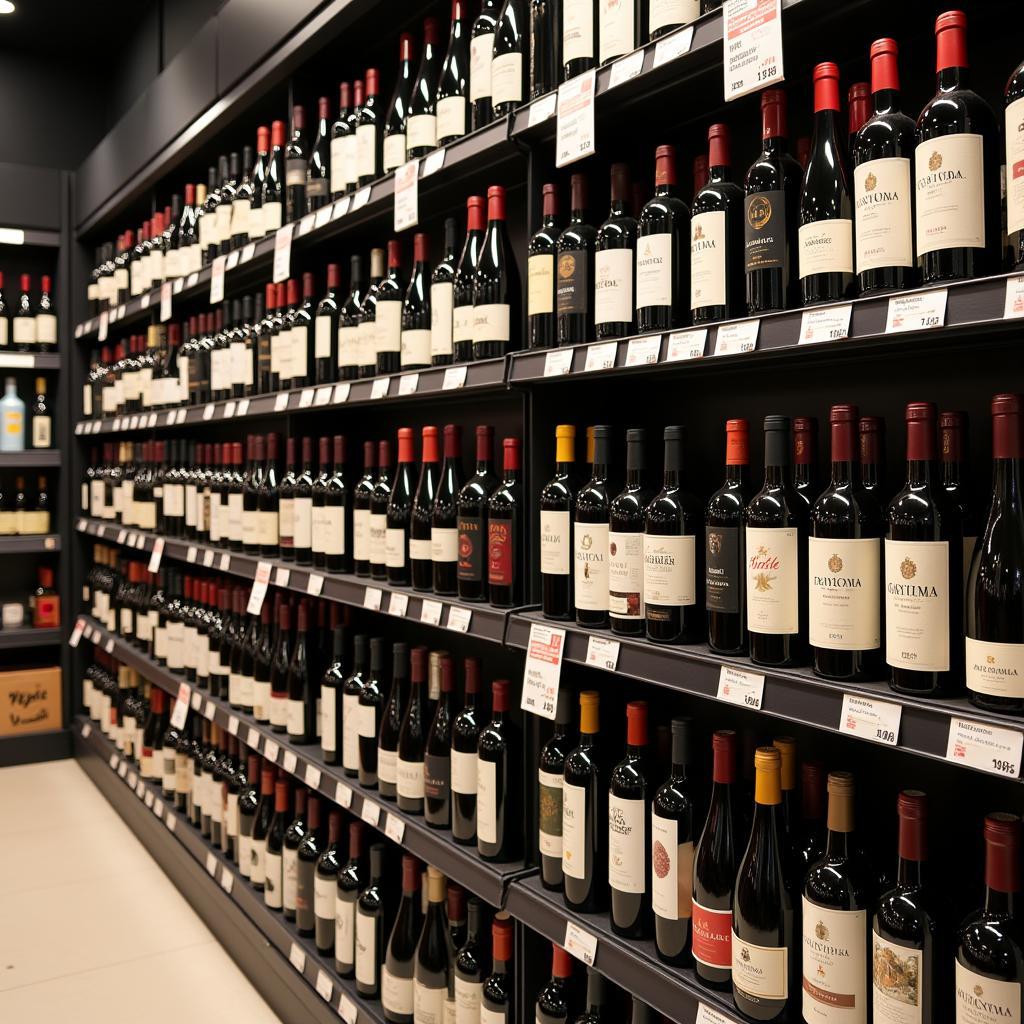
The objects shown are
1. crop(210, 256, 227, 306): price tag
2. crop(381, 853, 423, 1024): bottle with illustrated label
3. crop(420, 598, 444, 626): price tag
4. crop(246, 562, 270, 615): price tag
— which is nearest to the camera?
crop(420, 598, 444, 626): price tag

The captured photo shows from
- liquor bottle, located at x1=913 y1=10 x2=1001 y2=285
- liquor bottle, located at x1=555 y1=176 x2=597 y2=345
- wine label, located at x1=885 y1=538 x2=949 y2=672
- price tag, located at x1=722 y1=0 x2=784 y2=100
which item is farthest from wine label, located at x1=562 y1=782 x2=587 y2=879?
price tag, located at x1=722 y1=0 x2=784 y2=100

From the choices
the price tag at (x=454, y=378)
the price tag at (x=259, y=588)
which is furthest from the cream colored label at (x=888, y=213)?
the price tag at (x=259, y=588)

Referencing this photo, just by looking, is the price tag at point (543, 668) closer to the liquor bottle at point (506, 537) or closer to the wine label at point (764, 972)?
the liquor bottle at point (506, 537)

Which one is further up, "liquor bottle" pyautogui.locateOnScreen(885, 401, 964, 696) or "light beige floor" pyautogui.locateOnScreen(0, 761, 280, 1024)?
"liquor bottle" pyautogui.locateOnScreen(885, 401, 964, 696)

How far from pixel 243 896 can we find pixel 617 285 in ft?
7.54

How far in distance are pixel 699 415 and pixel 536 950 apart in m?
1.14

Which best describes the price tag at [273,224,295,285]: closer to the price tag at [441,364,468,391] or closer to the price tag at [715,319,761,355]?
the price tag at [441,364,468,391]

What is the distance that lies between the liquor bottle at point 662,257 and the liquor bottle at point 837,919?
2.62 ft

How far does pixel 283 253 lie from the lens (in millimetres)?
2812

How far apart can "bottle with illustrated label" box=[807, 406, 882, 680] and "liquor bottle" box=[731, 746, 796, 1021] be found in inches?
8.7

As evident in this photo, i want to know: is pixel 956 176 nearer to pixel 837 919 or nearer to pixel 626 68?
pixel 626 68

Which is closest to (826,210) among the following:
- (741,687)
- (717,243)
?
(717,243)

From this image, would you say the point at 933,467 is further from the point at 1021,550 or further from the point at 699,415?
the point at 699,415

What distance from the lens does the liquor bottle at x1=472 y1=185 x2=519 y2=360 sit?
207 cm
